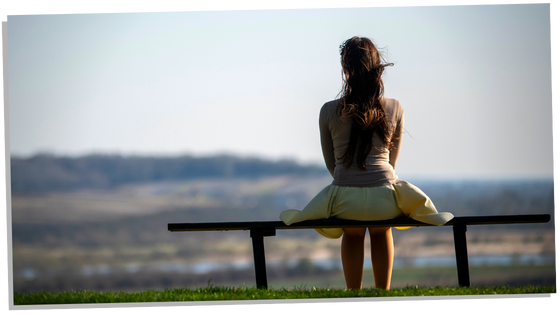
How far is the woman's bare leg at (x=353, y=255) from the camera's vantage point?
118 inches

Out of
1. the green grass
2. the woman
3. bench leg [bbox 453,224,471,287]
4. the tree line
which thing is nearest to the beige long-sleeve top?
the woman

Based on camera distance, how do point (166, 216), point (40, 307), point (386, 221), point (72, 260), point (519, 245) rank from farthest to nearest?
point (166, 216) < point (72, 260) < point (519, 245) < point (40, 307) < point (386, 221)

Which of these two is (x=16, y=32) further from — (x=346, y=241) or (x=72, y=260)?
(x=346, y=241)

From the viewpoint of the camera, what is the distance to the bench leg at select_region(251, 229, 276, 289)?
3.09 metres

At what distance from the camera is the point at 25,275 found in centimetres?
355

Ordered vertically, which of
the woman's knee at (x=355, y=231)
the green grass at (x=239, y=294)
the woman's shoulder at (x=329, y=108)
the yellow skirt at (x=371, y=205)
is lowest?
the green grass at (x=239, y=294)

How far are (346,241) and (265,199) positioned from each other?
1204 centimetres

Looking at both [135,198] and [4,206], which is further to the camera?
[135,198]

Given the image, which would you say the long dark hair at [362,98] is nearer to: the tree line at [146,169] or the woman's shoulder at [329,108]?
the woman's shoulder at [329,108]

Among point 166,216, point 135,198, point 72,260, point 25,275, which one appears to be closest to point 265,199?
point 135,198

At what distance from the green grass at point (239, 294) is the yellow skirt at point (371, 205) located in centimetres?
45

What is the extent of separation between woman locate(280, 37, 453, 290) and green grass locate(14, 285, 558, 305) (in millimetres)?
191

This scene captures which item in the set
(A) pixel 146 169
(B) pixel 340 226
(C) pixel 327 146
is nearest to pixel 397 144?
(C) pixel 327 146

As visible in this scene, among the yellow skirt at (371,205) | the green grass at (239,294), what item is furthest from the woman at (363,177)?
the green grass at (239,294)
